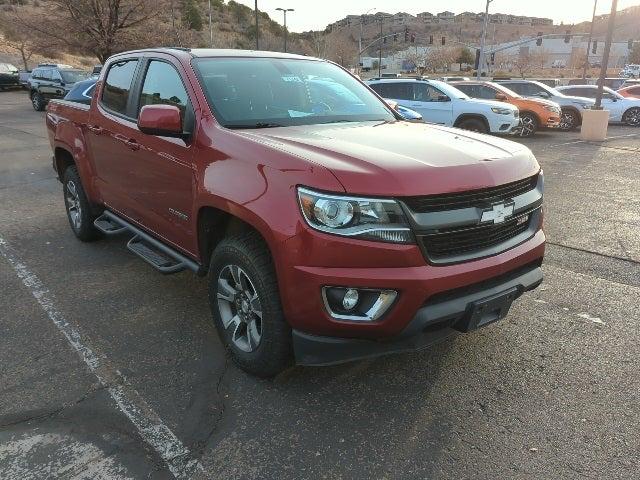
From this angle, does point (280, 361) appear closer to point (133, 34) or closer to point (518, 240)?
point (518, 240)

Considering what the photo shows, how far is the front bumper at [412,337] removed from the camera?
245 centimetres

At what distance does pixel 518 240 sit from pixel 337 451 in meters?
1.50

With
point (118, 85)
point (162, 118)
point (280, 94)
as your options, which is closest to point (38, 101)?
point (118, 85)

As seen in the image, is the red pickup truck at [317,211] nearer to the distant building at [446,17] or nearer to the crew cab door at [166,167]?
the crew cab door at [166,167]

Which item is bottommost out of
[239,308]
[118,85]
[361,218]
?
[239,308]

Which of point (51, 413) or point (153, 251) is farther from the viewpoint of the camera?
point (153, 251)

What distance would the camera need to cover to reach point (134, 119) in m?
4.00

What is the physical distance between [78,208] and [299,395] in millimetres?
3725

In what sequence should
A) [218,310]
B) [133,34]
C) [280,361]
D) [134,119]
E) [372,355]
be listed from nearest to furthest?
1. [372,355]
2. [280,361]
3. [218,310]
4. [134,119]
5. [133,34]

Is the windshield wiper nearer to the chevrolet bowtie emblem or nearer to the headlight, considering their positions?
the headlight

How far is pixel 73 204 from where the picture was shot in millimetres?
5617

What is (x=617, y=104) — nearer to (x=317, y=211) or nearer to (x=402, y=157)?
(x=402, y=157)

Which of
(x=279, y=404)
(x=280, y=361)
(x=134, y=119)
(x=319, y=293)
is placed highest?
→ (x=134, y=119)

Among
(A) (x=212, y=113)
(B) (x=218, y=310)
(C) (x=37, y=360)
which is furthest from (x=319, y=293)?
(C) (x=37, y=360)
